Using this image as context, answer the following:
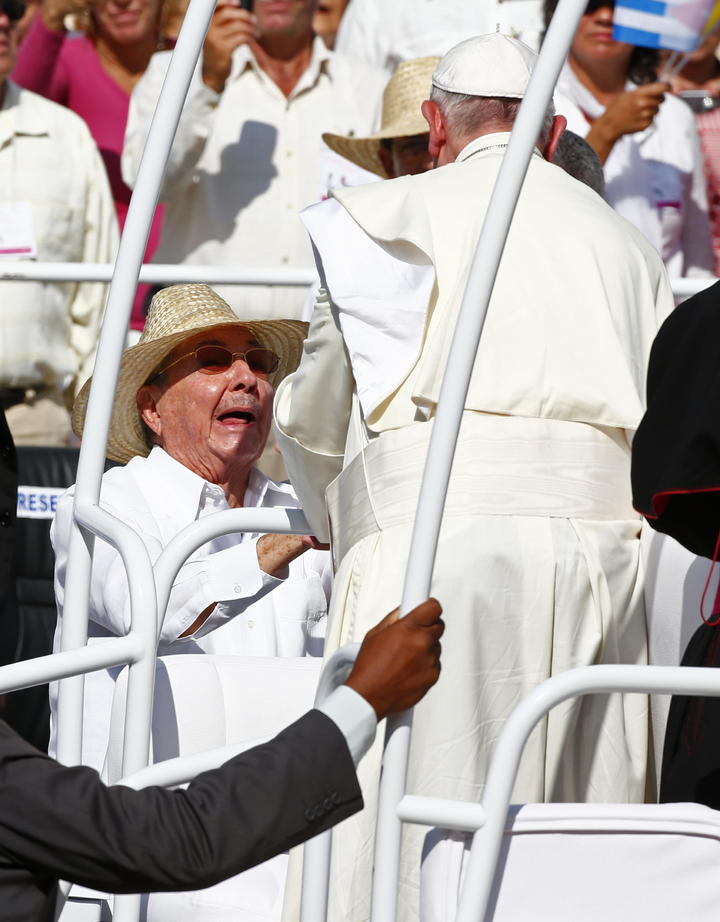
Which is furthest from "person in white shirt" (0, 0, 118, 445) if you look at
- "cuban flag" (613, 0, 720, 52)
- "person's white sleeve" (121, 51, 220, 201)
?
"cuban flag" (613, 0, 720, 52)

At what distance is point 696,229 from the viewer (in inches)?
223

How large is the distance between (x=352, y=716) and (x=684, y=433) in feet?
2.15

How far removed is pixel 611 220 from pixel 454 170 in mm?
291

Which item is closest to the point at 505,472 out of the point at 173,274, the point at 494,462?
the point at 494,462

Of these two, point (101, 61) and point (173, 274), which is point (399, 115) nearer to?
point (173, 274)

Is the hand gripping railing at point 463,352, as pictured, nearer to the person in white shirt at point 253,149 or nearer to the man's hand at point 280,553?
the man's hand at point 280,553

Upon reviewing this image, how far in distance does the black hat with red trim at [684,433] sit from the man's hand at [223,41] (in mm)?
3482

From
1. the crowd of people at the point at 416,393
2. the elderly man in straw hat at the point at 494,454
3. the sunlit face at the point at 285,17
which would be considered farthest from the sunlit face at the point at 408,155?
the elderly man in straw hat at the point at 494,454

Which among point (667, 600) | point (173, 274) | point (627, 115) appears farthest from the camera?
point (627, 115)

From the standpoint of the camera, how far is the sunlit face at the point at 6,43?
219 inches

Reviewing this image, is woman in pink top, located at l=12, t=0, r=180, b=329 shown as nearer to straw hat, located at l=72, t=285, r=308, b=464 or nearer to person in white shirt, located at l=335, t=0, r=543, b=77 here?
person in white shirt, located at l=335, t=0, r=543, b=77

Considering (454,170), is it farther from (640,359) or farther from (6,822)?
(6,822)

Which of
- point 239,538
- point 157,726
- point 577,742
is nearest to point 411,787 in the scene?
point 577,742

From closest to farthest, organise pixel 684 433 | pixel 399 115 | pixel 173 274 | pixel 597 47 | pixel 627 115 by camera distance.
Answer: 1. pixel 684 433
2. pixel 173 274
3. pixel 399 115
4. pixel 627 115
5. pixel 597 47
